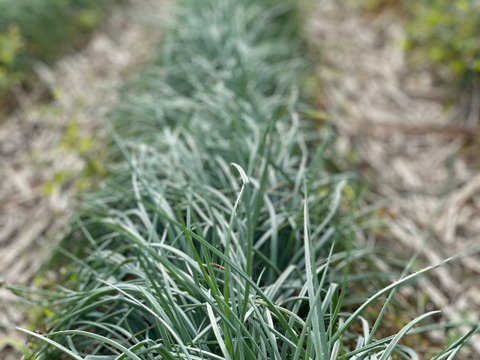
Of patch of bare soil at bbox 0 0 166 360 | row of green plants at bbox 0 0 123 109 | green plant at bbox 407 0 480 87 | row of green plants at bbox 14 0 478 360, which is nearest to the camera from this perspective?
row of green plants at bbox 14 0 478 360

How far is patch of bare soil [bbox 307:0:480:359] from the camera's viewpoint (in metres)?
1.96

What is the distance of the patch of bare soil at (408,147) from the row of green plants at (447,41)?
106 millimetres

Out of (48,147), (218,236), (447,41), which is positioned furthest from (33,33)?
(447,41)

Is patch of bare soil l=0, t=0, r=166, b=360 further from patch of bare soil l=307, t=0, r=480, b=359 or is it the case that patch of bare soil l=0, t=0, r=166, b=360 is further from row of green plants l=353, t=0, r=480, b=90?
row of green plants l=353, t=0, r=480, b=90

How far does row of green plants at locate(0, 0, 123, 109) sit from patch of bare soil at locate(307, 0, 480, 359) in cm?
186

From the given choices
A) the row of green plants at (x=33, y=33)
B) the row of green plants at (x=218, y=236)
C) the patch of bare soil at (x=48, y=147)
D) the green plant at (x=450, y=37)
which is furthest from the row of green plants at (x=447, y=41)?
the row of green plants at (x=33, y=33)

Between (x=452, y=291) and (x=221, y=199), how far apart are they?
104cm

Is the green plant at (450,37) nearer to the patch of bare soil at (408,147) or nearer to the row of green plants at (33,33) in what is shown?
the patch of bare soil at (408,147)

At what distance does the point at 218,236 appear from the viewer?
4.49ft

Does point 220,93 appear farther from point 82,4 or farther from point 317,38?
point 82,4

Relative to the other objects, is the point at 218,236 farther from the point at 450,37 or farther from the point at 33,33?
the point at 33,33

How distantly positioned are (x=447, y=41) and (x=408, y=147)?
0.75 metres

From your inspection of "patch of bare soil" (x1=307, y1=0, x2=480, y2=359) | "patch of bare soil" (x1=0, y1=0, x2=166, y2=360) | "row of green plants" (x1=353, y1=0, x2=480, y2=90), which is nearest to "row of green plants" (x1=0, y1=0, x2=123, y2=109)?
"patch of bare soil" (x1=0, y1=0, x2=166, y2=360)

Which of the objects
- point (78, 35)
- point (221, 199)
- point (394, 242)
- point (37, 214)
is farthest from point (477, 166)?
point (78, 35)
